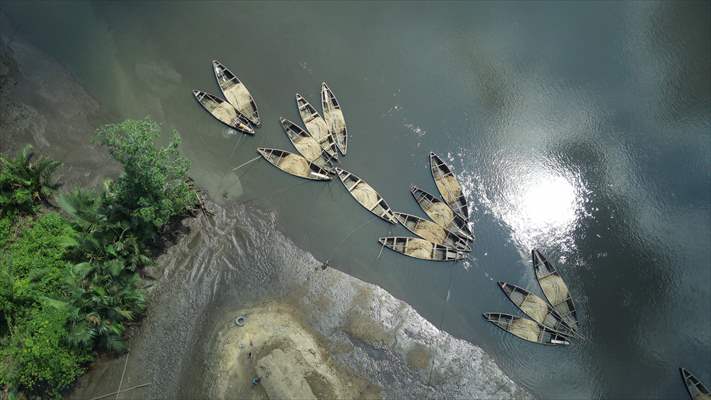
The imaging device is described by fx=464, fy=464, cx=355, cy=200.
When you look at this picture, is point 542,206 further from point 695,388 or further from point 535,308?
point 695,388

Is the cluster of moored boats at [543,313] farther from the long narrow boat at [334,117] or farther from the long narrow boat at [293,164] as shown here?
the long narrow boat at [334,117]

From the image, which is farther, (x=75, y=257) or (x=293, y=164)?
(x=293, y=164)

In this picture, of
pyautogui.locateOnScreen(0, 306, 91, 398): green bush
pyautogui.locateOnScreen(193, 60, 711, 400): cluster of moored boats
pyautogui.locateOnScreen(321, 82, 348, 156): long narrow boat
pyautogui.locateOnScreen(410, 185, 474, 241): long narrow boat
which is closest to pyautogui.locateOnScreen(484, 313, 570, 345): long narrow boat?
pyautogui.locateOnScreen(193, 60, 711, 400): cluster of moored boats

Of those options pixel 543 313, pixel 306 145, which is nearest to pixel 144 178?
pixel 306 145

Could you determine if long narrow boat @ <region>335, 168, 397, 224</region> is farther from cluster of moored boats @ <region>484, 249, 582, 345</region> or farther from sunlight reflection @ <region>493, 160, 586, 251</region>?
cluster of moored boats @ <region>484, 249, 582, 345</region>

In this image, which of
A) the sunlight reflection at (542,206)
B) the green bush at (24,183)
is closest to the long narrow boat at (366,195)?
the sunlight reflection at (542,206)

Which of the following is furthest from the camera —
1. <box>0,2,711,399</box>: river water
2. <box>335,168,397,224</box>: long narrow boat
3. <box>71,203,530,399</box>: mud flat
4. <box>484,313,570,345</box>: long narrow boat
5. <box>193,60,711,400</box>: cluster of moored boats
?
<box>335,168,397,224</box>: long narrow boat
